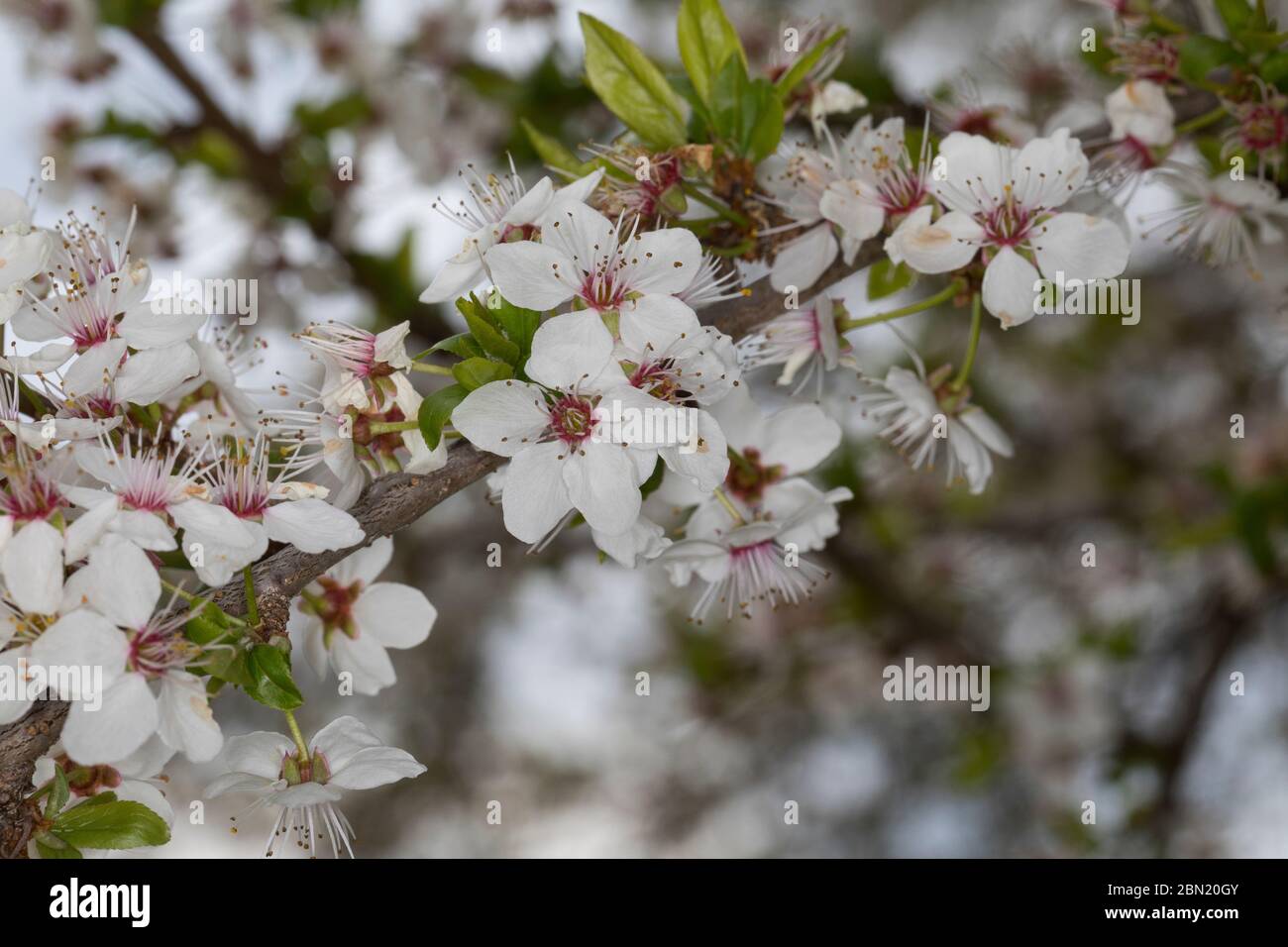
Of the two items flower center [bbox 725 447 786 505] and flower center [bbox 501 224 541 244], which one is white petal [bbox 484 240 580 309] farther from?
flower center [bbox 725 447 786 505]

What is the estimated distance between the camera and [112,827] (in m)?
0.93

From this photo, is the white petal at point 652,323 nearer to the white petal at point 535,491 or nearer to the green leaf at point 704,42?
the white petal at point 535,491

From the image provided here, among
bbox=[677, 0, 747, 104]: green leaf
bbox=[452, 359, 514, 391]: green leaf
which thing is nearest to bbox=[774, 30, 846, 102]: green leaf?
bbox=[677, 0, 747, 104]: green leaf

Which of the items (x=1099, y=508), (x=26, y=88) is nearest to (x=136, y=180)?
(x=26, y=88)

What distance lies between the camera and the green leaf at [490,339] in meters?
0.88

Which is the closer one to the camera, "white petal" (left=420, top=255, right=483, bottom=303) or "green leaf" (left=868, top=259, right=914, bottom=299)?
"white petal" (left=420, top=255, right=483, bottom=303)

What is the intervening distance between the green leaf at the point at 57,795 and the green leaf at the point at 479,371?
0.46 m

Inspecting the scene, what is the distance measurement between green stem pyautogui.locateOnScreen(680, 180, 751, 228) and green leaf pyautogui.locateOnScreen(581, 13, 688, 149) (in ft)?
0.23

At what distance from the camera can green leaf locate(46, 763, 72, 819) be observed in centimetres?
90

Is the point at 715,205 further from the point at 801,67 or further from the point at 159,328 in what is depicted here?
the point at 159,328

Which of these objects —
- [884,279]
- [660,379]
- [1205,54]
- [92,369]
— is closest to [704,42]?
[884,279]

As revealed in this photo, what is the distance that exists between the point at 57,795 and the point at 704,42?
91 cm

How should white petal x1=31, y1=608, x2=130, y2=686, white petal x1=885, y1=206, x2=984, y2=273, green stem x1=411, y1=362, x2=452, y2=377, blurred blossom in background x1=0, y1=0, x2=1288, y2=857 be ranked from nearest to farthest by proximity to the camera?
white petal x1=31, y1=608, x2=130, y2=686 → green stem x1=411, y1=362, x2=452, y2=377 → white petal x1=885, y1=206, x2=984, y2=273 → blurred blossom in background x1=0, y1=0, x2=1288, y2=857
